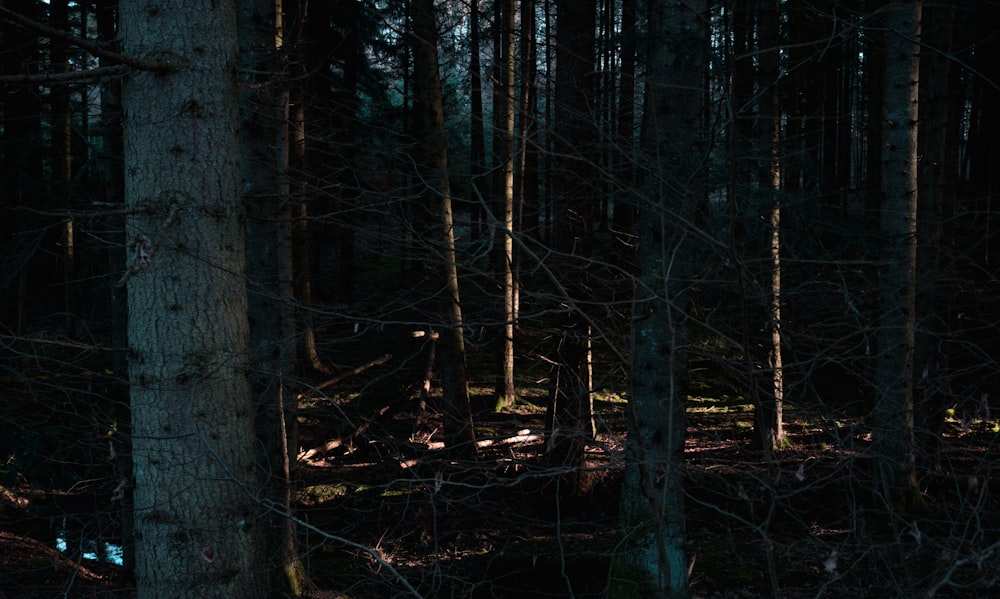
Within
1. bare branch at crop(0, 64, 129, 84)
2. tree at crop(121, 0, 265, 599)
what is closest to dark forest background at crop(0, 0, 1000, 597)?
bare branch at crop(0, 64, 129, 84)

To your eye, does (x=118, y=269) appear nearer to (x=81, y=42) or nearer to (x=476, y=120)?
(x=476, y=120)

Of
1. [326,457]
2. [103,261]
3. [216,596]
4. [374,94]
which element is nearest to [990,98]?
[374,94]

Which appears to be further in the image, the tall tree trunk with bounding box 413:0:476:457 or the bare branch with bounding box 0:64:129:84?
the tall tree trunk with bounding box 413:0:476:457

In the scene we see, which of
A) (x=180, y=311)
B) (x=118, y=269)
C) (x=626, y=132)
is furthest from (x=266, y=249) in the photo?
(x=180, y=311)

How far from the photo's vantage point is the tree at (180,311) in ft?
10.6

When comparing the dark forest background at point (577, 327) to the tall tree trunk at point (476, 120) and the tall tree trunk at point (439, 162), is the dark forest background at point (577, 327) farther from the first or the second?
the tall tree trunk at point (476, 120)

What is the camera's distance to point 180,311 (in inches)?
128

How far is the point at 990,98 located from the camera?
20562mm

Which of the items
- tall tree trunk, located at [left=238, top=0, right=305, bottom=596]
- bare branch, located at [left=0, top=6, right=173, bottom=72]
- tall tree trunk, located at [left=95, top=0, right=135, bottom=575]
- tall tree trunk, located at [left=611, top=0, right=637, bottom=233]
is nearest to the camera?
bare branch, located at [left=0, top=6, right=173, bottom=72]

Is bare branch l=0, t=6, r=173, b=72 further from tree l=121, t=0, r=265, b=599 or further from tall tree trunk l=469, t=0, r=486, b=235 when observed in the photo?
tall tree trunk l=469, t=0, r=486, b=235

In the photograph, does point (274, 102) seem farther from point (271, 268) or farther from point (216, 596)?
point (216, 596)

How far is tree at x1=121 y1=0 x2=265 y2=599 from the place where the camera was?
3225 millimetres

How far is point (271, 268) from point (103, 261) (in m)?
4.82

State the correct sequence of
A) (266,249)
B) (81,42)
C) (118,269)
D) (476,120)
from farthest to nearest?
(476,120), (118,269), (266,249), (81,42)
